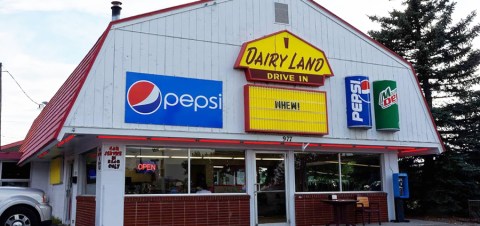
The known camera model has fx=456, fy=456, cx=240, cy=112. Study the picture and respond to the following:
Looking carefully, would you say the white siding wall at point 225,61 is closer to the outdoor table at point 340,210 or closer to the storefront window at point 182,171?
the storefront window at point 182,171

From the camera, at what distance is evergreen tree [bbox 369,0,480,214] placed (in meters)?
19.6

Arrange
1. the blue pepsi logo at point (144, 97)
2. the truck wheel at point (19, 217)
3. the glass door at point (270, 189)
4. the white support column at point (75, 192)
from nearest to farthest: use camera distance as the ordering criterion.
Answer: the blue pepsi logo at point (144, 97) < the truck wheel at point (19, 217) < the glass door at point (270, 189) < the white support column at point (75, 192)

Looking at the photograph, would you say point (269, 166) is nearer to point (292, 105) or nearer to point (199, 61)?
point (292, 105)

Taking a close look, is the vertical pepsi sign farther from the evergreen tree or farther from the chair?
the evergreen tree

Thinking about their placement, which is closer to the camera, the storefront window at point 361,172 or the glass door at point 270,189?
the glass door at point 270,189

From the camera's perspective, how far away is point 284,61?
13664 millimetres

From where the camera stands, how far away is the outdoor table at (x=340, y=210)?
13156 mm

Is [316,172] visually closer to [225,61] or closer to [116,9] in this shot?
[225,61]

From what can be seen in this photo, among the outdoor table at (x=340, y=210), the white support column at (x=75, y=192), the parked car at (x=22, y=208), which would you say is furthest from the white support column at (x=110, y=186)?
the outdoor table at (x=340, y=210)

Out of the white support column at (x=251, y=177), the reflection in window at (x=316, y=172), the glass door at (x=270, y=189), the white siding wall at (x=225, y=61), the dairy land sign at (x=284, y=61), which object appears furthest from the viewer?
the reflection in window at (x=316, y=172)

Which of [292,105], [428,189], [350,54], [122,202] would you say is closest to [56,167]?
[122,202]

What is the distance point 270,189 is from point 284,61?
3.88 m

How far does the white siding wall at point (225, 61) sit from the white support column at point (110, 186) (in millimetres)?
827

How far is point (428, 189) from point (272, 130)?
35.9ft
